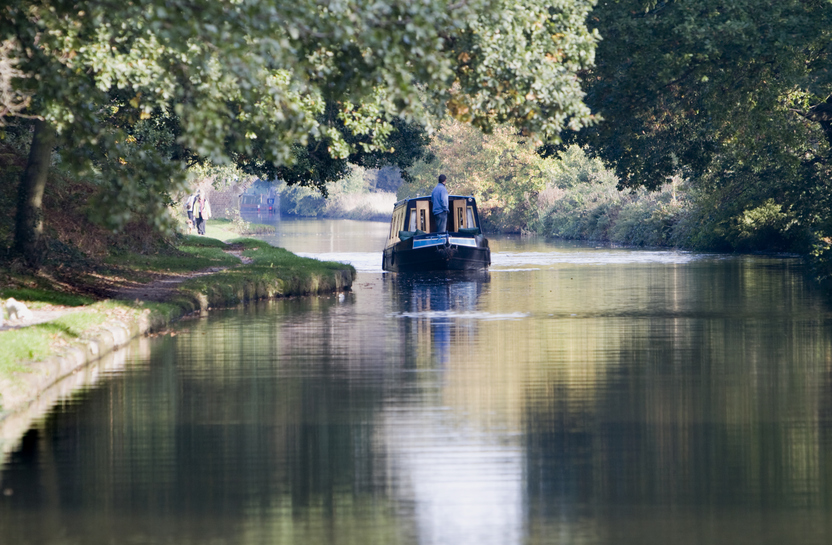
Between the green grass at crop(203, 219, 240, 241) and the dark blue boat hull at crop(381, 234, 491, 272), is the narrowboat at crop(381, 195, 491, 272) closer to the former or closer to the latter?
the dark blue boat hull at crop(381, 234, 491, 272)

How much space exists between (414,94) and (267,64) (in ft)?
8.31

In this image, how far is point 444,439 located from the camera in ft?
31.9

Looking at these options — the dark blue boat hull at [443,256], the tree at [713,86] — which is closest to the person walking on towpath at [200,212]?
the dark blue boat hull at [443,256]

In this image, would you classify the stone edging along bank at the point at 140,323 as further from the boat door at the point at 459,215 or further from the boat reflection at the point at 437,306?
the boat door at the point at 459,215

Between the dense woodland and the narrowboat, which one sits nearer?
the dense woodland

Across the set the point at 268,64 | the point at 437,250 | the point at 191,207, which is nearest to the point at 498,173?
the point at 191,207

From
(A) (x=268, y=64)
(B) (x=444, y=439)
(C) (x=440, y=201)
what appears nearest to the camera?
(B) (x=444, y=439)

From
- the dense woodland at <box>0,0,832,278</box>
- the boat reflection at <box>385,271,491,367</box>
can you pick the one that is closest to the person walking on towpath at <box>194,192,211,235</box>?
the dense woodland at <box>0,0,832,278</box>

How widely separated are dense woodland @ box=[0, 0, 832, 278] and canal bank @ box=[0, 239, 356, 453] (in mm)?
1848

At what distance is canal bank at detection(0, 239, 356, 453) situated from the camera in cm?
1171

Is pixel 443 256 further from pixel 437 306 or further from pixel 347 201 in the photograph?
pixel 347 201

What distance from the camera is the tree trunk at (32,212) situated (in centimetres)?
2273

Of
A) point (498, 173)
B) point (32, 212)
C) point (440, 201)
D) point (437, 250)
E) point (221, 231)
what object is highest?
point (498, 173)

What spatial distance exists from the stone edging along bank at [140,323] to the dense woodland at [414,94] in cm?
189
